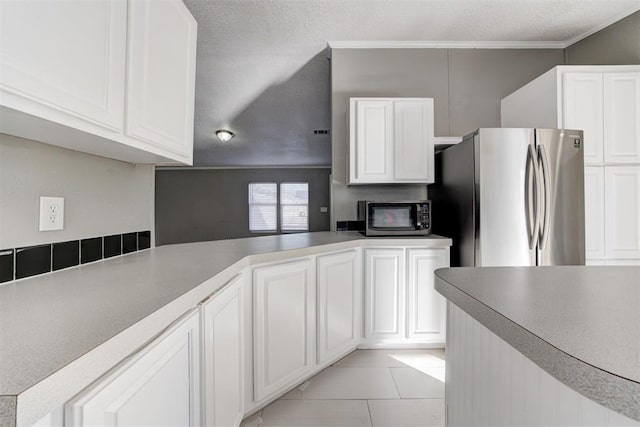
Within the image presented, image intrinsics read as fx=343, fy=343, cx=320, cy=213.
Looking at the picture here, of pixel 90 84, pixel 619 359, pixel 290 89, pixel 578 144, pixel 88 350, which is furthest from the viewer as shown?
pixel 290 89

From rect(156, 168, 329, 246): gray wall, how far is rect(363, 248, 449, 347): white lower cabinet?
19.7ft

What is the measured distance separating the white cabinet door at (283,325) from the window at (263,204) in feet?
21.8

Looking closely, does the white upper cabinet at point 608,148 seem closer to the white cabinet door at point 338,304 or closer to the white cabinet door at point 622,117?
the white cabinet door at point 622,117

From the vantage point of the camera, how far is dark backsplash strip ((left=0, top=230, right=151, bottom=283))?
3.41 ft

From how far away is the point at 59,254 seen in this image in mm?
1221

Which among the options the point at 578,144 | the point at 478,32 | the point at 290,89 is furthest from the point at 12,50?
the point at 290,89

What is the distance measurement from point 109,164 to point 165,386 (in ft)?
3.52

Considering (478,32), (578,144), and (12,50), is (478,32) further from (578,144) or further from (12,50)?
(12,50)

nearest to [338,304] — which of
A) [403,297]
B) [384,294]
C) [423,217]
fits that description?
[384,294]

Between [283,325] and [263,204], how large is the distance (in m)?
6.94

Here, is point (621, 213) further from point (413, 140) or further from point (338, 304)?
point (338, 304)

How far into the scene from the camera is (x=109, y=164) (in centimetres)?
152

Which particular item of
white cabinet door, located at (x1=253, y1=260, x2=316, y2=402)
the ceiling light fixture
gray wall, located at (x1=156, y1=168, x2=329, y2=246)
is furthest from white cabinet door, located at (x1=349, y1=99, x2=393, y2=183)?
gray wall, located at (x1=156, y1=168, x2=329, y2=246)

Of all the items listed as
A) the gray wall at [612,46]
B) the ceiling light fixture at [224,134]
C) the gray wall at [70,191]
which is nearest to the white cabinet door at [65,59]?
the gray wall at [70,191]
